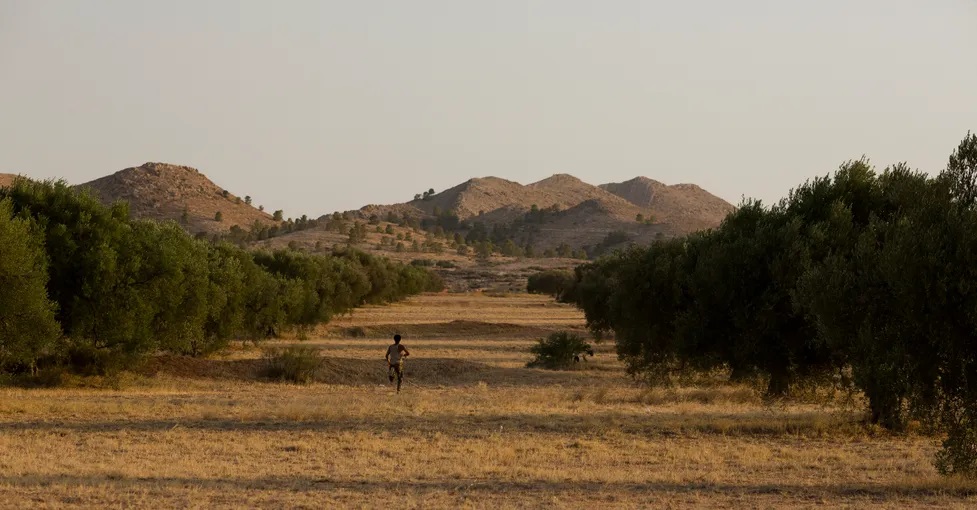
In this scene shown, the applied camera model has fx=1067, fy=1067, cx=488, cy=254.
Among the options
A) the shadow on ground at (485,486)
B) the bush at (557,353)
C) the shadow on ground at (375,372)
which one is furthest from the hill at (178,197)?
the shadow on ground at (485,486)

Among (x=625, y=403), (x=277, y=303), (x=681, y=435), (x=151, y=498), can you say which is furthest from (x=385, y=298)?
(x=151, y=498)

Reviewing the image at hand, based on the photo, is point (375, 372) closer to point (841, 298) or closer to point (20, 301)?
point (20, 301)

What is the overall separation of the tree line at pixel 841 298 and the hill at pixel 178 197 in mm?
132627

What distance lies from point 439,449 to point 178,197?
159152 mm

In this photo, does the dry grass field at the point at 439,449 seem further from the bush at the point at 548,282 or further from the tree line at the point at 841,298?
the bush at the point at 548,282

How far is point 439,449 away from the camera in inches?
833

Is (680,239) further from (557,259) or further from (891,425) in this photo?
(557,259)

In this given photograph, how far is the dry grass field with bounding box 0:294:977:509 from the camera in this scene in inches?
626

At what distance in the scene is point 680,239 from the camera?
122 ft

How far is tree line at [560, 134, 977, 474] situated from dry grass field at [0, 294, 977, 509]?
138 cm

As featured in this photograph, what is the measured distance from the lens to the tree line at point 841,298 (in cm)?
1603

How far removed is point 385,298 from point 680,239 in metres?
83.6

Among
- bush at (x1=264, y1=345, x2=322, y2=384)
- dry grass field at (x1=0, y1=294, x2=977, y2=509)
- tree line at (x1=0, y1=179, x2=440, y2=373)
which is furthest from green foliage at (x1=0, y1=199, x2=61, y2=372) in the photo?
bush at (x1=264, y1=345, x2=322, y2=384)

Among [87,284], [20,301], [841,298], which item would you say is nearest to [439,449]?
[841,298]
